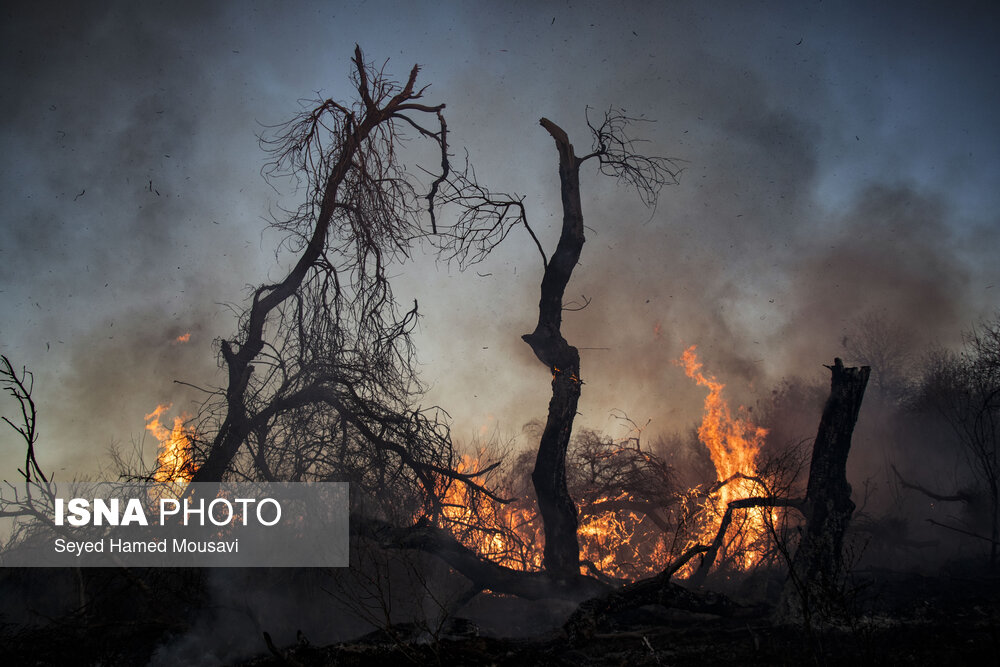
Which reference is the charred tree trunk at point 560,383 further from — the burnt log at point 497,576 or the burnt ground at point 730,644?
the burnt ground at point 730,644

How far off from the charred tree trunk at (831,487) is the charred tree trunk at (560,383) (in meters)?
2.94

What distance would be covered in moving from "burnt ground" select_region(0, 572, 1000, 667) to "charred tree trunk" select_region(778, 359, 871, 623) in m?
0.81

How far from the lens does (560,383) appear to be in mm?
8305

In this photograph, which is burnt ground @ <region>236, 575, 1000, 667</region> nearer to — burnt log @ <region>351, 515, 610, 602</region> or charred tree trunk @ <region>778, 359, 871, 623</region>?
charred tree trunk @ <region>778, 359, 871, 623</region>

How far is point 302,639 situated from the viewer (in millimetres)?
4590

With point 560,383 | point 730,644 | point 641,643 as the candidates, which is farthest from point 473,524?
point 730,644

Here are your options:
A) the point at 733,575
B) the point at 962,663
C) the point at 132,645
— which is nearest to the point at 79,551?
the point at 132,645

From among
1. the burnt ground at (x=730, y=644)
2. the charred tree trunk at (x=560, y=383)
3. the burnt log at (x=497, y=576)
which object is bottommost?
the burnt ground at (x=730, y=644)

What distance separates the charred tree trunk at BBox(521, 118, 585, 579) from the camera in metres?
7.84

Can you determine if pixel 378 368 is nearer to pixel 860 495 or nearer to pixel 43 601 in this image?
pixel 43 601

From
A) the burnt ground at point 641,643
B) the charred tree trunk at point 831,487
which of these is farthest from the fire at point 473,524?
the charred tree trunk at point 831,487

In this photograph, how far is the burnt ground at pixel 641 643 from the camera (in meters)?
4.57

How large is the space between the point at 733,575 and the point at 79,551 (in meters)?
11.7

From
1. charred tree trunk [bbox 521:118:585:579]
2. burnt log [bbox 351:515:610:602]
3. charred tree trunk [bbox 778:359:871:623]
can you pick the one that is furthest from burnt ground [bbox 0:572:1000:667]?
charred tree trunk [bbox 521:118:585:579]
